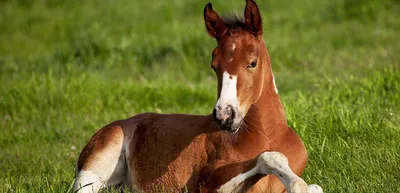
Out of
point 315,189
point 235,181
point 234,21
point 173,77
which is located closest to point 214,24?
point 234,21

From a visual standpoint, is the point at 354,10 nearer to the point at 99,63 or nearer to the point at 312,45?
the point at 312,45

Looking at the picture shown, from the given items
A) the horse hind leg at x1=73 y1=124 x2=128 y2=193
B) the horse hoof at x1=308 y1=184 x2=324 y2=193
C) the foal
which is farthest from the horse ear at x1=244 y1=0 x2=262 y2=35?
the horse hind leg at x1=73 y1=124 x2=128 y2=193

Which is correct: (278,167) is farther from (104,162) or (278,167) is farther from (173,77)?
(173,77)

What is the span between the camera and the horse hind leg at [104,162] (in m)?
6.75

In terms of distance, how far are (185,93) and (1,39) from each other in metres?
6.14

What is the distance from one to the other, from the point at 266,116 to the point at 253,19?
0.69 metres

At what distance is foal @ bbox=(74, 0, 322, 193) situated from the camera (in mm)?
5828

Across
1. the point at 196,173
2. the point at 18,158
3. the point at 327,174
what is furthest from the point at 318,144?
the point at 18,158

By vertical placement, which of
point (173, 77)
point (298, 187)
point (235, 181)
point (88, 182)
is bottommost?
point (173, 77)

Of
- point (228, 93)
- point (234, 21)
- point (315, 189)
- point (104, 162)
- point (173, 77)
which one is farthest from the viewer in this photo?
point (173, 77)

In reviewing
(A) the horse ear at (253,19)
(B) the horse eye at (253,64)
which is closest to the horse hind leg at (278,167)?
(B) the horse eye at (253,64)

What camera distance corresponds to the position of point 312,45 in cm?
1338

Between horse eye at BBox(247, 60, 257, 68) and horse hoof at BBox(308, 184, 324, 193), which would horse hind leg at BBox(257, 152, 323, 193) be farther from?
horse eye at BBox(247, 60, 257, 68)

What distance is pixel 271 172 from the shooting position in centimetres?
580
